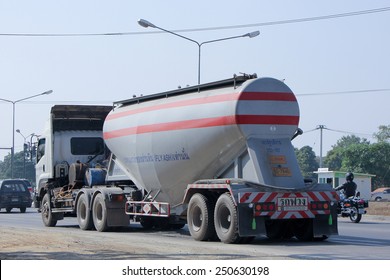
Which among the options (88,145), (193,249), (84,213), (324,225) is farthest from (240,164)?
(88,145)

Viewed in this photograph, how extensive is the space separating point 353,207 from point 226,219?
11.2 metres

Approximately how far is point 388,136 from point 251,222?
124m

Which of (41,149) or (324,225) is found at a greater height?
(41,149)

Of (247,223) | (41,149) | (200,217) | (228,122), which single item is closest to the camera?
(247,223)

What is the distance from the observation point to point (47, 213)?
2861 cm

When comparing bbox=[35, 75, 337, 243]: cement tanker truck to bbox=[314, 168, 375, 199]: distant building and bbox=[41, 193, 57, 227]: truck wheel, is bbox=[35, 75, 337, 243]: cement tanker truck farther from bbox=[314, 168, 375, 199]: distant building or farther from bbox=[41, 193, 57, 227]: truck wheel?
bbox=[314, 168, 375, 199]: distant building

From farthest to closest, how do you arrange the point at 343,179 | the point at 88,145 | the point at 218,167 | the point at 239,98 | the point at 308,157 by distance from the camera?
the point at 308,157 → the point at 343,179 → the point at 88,145 → the point at 218,167 → the point at 239,98

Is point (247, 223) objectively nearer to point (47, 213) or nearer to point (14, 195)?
point (47, 213)

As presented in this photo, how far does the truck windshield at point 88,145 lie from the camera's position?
28547 millimetres

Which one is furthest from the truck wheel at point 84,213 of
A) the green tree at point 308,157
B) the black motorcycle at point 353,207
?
the green tree at point 308,157

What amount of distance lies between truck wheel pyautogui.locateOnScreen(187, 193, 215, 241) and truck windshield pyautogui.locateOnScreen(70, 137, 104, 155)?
27.7ft

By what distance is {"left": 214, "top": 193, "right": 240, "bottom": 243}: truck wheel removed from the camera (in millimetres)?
18734

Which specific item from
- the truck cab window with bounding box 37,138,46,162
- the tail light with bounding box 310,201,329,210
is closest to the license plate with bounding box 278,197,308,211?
the tail light with bounding box 310,201,329,210

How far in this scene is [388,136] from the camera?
13888cm
